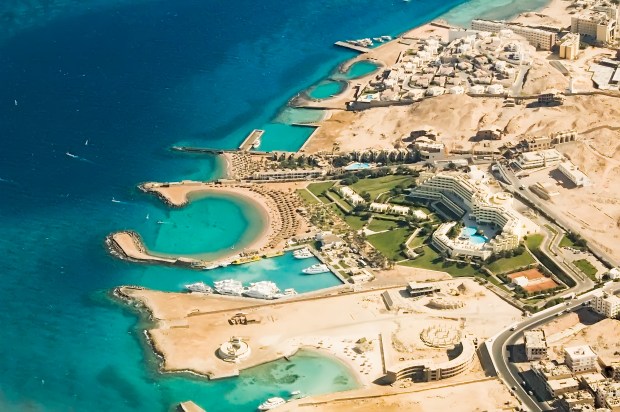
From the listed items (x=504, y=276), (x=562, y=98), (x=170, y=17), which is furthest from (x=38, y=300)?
(x=170, y=17)

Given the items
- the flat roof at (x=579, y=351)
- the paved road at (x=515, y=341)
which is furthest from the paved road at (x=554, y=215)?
the flat roof at (x=579, y=351)

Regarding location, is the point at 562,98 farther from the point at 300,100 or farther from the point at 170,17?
the point at 170,17

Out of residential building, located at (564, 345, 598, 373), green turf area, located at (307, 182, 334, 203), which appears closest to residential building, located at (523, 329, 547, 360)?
residential building, located at (564, 345, 598, 373)

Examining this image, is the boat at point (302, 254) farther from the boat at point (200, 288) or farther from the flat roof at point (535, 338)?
the flat roof at point (535, 338)

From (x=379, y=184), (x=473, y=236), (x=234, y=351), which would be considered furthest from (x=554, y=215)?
(x=234, y=351)

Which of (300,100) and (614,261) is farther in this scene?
(300,100)

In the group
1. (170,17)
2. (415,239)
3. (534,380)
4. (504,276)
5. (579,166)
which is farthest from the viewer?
(170,17)

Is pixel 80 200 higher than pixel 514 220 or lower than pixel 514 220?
lower
